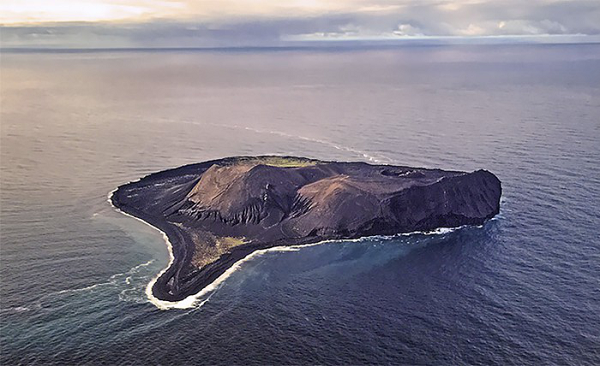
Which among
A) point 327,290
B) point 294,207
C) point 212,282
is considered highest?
point 294,207

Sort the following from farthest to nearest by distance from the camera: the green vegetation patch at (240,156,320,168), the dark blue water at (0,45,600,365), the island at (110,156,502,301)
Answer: the green vegetation patch at (240,156,320,168) → the island at (110,156,502,301) → the dark blue water at (0,45,600,365)

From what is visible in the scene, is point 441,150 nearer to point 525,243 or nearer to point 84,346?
point 525,243

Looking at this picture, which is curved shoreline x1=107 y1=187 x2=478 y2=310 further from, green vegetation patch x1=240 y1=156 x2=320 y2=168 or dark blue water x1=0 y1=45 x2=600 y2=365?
green vegetation patch x1=240 y1=156 x2=320 y2=168

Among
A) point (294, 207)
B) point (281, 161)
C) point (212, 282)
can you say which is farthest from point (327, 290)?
point (281, 161)

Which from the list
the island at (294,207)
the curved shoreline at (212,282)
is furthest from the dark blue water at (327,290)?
the island at (294,207)

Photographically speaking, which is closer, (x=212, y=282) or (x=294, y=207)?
(x=212, y=282)

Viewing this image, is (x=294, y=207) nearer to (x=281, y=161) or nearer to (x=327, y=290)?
(x=327, y=290)

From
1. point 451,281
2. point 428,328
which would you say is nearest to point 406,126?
point 451,281

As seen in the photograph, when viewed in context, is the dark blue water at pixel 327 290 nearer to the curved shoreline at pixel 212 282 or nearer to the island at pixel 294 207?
the curved shoreline at pixel 212 282

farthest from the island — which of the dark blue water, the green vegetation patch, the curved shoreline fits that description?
the green vegetation patch
